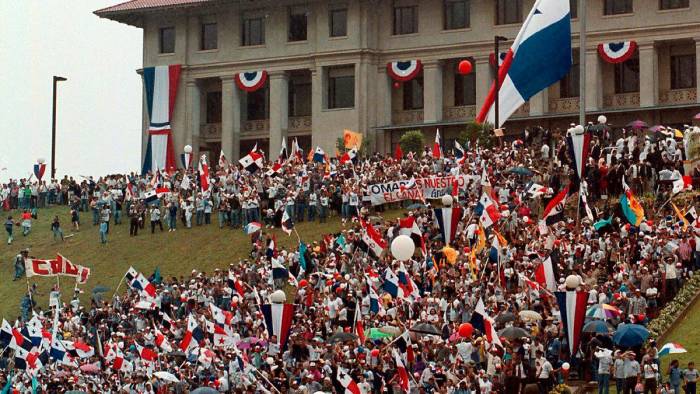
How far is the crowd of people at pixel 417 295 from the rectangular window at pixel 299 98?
2226cm

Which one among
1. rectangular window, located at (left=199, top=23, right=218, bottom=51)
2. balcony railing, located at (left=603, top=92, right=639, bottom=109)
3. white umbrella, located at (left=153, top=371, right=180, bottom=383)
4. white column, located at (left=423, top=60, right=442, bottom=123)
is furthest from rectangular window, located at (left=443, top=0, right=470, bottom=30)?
white umbrella, located at (left=153, top=371, right=180, bottom=383)

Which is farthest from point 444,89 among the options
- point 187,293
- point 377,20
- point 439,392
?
point 439,392

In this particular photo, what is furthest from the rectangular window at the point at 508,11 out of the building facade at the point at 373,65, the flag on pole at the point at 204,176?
the flag on pole at the point at 204,176

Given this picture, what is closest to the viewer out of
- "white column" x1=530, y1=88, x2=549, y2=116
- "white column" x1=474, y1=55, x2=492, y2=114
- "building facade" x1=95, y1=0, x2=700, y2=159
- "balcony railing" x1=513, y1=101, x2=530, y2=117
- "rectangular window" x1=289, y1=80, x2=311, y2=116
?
"building facade" x1=95, y1=0, x2=700, y2=159

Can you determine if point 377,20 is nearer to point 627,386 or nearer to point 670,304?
point 670,304

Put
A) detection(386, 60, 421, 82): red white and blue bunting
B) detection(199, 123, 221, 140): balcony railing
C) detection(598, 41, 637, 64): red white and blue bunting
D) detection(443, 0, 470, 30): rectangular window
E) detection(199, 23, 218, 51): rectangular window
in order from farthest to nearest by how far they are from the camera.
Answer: detection(199, 123, 221, 140): balcony railing
detection(199, 23, 218, 51): rectangular window
detection(386, 60, 421, 82): red white and blue bunting
detection(443, 0, 470, 30): rectangular window
detection(598, 41, 637, 64): red white and blue bunting

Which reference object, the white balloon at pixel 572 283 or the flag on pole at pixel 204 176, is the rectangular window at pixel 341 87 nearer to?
the flag on pole at pixel 204 176

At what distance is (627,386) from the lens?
3631 centimetres

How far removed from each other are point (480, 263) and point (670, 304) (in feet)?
19.4

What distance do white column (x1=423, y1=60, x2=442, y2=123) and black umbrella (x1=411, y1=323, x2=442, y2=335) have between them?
132 ft

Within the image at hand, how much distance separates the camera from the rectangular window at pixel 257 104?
85.7 metres

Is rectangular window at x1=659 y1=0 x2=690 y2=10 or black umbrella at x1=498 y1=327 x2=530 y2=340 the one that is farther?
rectangular window at x1=659 y1=0 x2=690 y2=10

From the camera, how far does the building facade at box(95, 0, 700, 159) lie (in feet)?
247

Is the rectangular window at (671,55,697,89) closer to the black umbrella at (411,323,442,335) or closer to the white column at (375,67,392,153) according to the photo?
the white column at (375,67,392,153)
